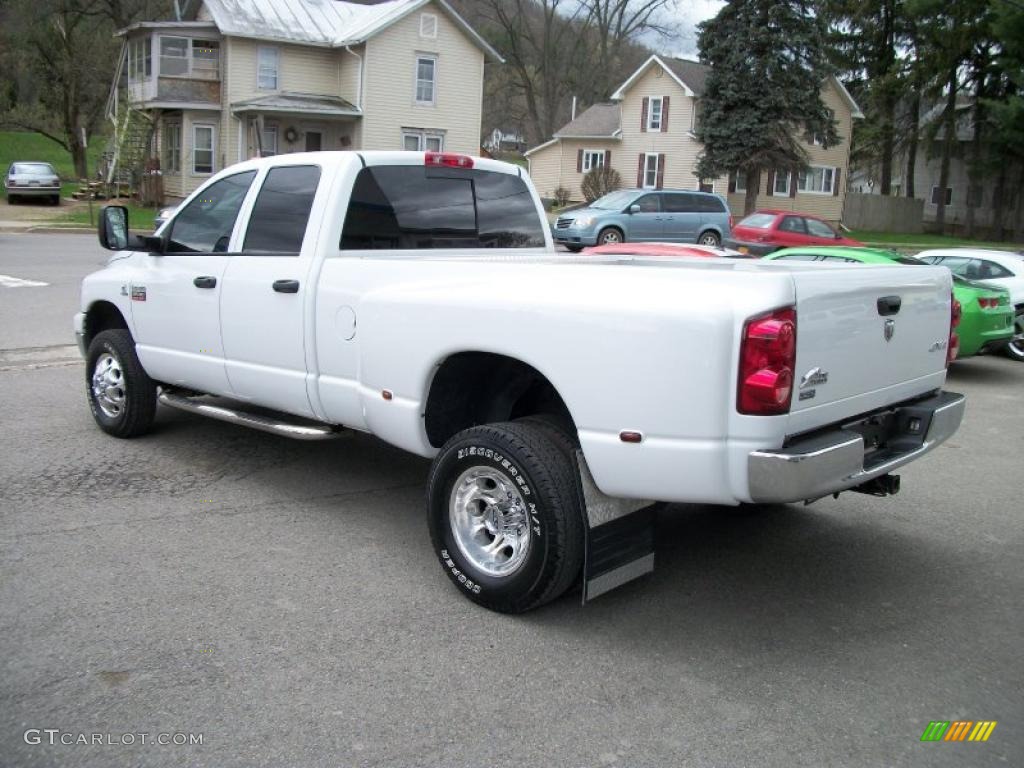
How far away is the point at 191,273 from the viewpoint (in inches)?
236

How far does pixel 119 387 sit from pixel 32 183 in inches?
1321

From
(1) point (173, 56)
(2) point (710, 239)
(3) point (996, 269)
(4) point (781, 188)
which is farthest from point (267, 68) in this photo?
(3) point (996, 269)

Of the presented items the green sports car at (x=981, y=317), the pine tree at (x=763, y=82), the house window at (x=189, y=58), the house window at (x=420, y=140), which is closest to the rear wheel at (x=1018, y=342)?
the green sports car at (x=981, y=317)

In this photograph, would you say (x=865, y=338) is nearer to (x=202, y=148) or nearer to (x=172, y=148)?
(x=202, y=148)

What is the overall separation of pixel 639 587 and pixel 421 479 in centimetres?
205

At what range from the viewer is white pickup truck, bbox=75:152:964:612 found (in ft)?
11.8

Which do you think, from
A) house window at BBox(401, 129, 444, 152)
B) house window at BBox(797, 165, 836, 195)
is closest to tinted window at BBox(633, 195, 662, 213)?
house window at BBox(401, 129, 444, 152)

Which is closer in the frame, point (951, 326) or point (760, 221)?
point (951, 326)

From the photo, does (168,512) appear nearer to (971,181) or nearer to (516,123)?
(971,181)

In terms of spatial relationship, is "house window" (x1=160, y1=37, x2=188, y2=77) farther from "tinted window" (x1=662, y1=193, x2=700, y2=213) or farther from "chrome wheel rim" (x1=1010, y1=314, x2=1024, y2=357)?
"chrome wheel rim" (x1=1010, y1=314, x2=1024, y2=357)

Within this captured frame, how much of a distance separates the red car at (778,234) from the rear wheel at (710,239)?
2643mm

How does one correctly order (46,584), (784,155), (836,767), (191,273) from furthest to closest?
(784,155) < (191,273) < (46,584) < (836,767)

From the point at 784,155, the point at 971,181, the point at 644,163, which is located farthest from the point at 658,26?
the point at 784,155

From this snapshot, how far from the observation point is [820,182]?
1893 inches
